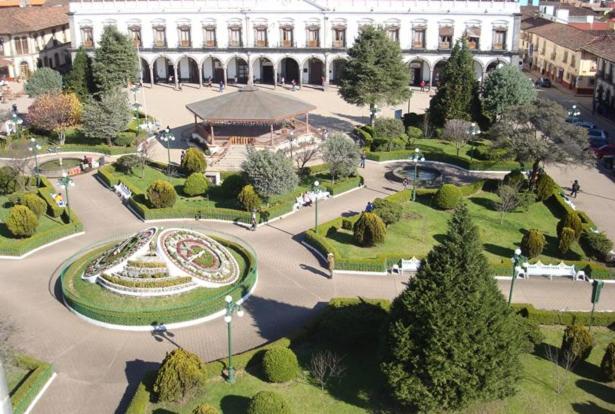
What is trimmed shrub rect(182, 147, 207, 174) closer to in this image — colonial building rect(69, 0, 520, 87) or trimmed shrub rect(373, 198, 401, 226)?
trimmed shrub rect(373, 198, 401, 226)

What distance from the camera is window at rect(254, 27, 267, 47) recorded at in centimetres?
7094

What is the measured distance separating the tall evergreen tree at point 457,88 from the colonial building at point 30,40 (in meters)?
46.9

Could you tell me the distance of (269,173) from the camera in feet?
123

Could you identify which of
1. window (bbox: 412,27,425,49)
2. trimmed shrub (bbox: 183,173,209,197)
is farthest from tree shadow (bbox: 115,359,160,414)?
window (bbox: 412,27,425,49)

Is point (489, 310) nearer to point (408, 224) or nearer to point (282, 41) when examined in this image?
point (408, 224)

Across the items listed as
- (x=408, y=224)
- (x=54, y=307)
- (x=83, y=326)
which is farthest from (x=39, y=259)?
(x=408, y=224)

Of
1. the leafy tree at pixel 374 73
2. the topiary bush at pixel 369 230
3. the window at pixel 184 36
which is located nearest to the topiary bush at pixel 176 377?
the topiary bush at pixel 369 230

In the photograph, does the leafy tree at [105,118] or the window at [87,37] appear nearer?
the leafy tree at [105,118]

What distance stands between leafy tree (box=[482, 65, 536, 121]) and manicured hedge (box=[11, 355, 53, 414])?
38.7m

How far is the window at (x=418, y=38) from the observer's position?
6900cm

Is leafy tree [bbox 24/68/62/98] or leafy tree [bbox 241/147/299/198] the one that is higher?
leafy tree [bbox 24/68/62/98]

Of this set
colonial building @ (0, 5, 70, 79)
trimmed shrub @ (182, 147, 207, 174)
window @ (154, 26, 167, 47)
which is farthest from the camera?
colonial building @ (0, 5, 70, 79)

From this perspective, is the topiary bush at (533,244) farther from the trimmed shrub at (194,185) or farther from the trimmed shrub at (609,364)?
the trimmed shrub at (194,185)

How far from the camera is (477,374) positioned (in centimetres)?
1991
